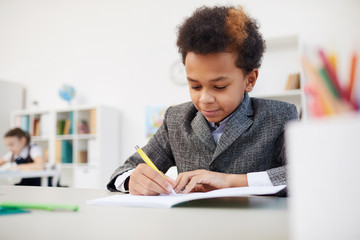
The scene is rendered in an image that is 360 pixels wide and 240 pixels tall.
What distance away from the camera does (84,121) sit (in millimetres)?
3791

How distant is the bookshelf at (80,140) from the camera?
353cm

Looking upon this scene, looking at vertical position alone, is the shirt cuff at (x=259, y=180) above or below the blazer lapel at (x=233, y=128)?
below

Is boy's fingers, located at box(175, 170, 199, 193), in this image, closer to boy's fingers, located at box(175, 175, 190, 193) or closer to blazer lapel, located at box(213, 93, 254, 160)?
boy's fingers, located at box(175, 175, 190, 193)

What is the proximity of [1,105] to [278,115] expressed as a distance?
4391mm

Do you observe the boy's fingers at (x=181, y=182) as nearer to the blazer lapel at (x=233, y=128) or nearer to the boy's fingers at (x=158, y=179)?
the boy's fingers at (x=158, y=179)

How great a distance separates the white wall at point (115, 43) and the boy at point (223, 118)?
2281 mm

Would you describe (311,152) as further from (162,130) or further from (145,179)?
(162,130)

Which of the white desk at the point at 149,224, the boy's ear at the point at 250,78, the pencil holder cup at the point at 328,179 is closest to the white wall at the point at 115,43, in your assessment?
the boy's ear at the point at 250,78

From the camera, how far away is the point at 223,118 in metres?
1.03

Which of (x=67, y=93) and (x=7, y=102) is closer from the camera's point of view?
(x=67, y=93)

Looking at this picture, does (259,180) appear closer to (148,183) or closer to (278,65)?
(148,183)

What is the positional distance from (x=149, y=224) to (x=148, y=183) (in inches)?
12.4

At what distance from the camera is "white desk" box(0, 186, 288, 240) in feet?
1.21

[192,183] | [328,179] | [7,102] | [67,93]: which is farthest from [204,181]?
[7,102]
